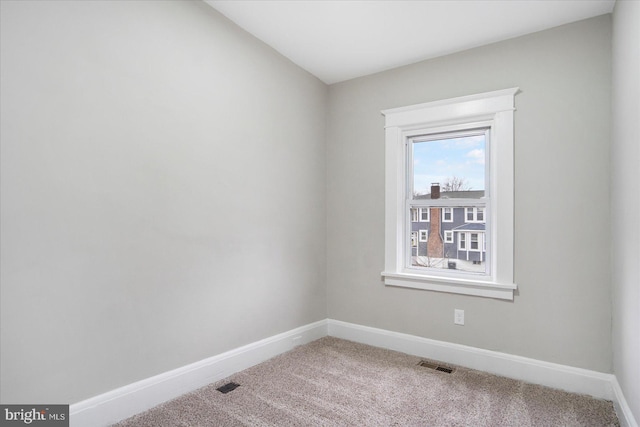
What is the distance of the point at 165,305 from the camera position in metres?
2.17

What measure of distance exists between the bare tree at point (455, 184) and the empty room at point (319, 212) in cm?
2

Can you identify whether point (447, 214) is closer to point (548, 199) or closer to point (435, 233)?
point (435, 233)

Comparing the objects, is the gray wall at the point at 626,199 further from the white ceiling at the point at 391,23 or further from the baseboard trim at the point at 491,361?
Result: the white ceiling at the point at 391,23

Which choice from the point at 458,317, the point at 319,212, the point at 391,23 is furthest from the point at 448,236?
the point at 391,23

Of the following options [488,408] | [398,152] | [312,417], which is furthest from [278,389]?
[398,152]

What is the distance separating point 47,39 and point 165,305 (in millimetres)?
1489

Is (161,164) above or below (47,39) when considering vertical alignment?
below

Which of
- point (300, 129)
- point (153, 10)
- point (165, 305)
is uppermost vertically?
point (153, 10)

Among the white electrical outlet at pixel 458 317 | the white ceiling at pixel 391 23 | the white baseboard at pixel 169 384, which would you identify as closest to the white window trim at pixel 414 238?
the white electrical outlet at pixel 458 317

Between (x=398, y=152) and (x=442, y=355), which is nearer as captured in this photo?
(x=442, y=355)

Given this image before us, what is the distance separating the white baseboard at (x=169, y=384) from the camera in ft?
5.98

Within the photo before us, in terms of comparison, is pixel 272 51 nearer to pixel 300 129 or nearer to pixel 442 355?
pixel 300 129

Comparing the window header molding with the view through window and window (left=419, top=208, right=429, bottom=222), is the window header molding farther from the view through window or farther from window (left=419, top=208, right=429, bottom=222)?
window (left=419, top=208, right=429, bottom=222)

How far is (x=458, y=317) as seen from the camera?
112 inches
